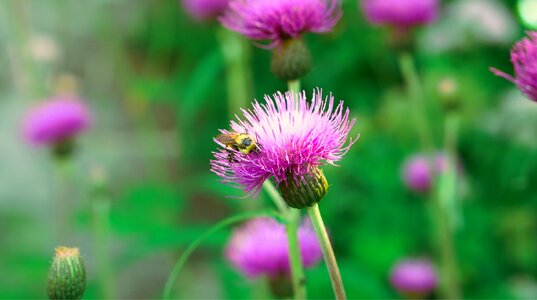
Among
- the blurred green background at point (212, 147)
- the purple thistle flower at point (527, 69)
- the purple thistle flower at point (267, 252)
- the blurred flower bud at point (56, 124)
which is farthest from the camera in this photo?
the blurred green background at point (212, 147)

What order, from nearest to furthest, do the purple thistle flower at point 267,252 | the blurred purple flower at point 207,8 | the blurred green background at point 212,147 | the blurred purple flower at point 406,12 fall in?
the purple thistle flower at point 267,252, the blurred purple flower at point 406,12, the blurred purple flower at point 207,8, the blurred green background at point 212,147

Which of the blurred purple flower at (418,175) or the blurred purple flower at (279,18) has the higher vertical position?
A: the blurred purple flower at (279,18)

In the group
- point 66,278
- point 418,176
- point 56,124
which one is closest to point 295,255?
point 66,278

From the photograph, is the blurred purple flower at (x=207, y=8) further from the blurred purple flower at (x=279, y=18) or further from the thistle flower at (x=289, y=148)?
the thistle flower at (x=289, y=148)

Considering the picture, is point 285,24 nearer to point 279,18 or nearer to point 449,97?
point 279,18

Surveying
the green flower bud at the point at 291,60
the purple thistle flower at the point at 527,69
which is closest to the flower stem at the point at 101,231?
the green flower bud at the point at 291,60

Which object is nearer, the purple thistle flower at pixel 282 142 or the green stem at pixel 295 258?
the purple thistle flower at pixel 282 142
